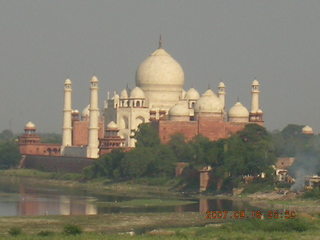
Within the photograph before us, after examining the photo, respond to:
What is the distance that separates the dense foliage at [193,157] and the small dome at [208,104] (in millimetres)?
3522

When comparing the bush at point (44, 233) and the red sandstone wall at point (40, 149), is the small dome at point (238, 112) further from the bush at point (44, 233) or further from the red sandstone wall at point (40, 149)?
the bush at point (44, 233)

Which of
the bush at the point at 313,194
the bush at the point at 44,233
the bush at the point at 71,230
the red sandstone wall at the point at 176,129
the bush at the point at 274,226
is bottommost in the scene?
the bush at the point at 44,233

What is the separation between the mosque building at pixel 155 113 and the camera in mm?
79875

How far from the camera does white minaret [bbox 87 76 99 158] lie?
8081 centimetres

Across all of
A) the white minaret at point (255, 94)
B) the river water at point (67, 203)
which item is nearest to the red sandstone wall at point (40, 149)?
the white minaret at point (255, 94)

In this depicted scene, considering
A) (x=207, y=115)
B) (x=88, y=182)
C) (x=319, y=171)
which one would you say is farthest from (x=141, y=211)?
(x=207, y=115)

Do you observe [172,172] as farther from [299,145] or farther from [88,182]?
[299,145]

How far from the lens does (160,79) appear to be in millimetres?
83875

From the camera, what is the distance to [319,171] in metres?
60.3

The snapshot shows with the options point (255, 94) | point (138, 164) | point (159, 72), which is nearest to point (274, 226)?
point (138, 164)

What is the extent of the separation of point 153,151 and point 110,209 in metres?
20.9

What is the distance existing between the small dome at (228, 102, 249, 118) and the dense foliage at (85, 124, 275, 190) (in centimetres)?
511
